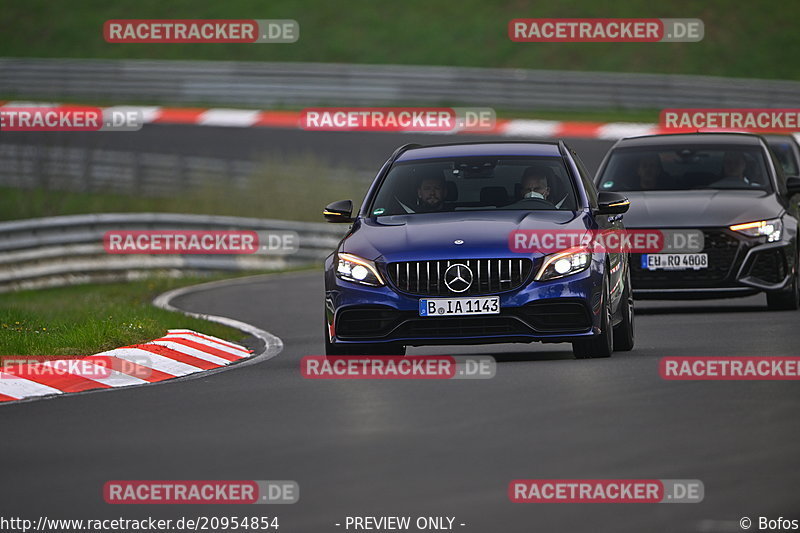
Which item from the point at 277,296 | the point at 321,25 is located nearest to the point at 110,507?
the point at 277,296

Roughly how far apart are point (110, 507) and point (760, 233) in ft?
34.0

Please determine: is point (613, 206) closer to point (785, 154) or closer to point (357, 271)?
point (357, 271)

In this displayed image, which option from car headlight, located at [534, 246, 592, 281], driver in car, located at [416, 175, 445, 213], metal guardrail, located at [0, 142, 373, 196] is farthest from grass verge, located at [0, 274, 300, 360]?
metal guardrail, located at [0, 142, 373, 196]

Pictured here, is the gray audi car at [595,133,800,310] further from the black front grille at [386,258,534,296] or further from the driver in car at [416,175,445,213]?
the black front grille at [386,258,534,296]

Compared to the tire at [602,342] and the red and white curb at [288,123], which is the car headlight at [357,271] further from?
the red and white curb at [288,123]

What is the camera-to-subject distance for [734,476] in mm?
7805

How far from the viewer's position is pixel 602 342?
41.6ft

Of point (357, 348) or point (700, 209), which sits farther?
point (700, 209)

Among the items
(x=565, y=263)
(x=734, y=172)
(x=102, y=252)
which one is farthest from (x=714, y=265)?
(x=102, y=252)

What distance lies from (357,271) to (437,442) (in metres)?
3.66

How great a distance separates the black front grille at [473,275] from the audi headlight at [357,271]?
0.18m

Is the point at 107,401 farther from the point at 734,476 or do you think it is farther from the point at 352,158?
the point at 352,158

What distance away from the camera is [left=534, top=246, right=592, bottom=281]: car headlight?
12281mm

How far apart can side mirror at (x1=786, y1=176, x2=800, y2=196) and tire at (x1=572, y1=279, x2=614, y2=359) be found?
5.16 metres
